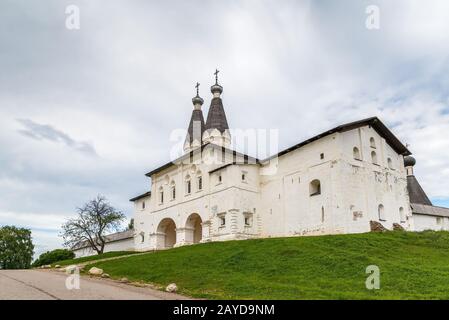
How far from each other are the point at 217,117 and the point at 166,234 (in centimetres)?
1246

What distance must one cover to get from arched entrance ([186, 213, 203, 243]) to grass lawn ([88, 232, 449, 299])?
1246 cm

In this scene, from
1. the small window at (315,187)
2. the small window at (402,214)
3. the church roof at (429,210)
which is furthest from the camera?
the church roof at (429,210)

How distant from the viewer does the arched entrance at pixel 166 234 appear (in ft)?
129

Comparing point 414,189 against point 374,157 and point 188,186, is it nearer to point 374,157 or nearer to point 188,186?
point 374,157

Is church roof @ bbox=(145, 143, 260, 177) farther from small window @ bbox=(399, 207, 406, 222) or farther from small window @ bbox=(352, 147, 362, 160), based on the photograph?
small window @ bbox=(399, 207, 406, 222)

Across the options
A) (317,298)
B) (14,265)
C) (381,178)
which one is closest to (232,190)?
(381,178)

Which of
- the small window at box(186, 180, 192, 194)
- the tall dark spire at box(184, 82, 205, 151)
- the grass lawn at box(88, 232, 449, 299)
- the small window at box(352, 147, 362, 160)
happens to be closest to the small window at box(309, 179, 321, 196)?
the small window at box(352, 147, 362, 160)

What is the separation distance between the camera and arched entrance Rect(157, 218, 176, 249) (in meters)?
39.4

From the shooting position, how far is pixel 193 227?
3628 cm

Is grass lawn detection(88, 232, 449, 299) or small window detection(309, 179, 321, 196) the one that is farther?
small window detection(309, 179, 321, 196)

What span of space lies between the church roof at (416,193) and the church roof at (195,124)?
71.7 feet

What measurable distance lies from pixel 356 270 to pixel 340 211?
12.4 metres

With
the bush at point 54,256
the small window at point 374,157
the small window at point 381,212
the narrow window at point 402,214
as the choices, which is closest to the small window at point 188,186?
the small window at point 374,157

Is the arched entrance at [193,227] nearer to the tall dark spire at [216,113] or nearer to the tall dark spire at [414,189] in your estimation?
the tall dark spire at [216,113]
